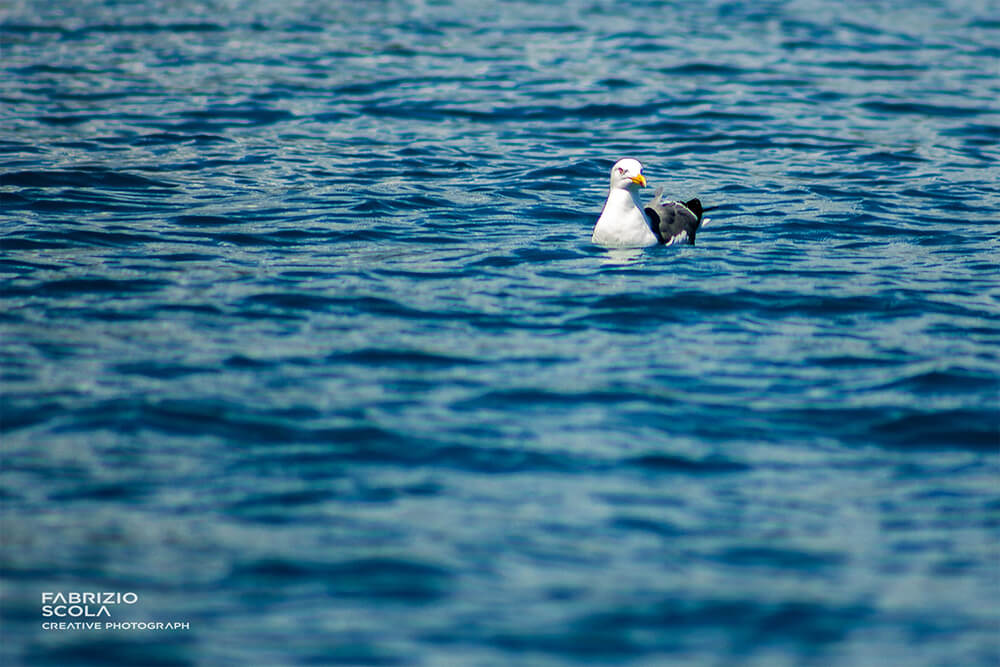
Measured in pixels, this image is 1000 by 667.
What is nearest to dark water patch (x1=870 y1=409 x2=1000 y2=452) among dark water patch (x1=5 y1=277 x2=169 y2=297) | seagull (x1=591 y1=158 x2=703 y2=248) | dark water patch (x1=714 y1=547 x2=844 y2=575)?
dark water patch (x1=714 y1=547 x2=844 y2=575)

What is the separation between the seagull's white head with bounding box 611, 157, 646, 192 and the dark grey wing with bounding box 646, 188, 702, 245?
525 millimetres

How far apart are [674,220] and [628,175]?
0.84 metres

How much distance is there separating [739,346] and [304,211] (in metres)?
5.91

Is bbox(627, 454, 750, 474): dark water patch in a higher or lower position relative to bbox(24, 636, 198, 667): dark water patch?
higher

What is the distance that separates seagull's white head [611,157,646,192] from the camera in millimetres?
12336

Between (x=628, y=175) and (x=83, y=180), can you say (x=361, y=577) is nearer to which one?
(x=628, y=175)

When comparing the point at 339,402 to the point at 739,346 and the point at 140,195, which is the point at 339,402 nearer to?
the point at 739,346

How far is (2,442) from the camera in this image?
26.1 ft

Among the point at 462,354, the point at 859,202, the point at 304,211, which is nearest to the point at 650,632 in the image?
the point at 462,354

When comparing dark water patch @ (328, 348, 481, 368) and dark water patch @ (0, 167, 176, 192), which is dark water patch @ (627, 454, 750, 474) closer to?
dark water patch @ (328, 348, 481, 368)

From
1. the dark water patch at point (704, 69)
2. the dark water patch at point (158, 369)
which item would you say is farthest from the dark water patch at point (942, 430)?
the dark water patch at point (704, 69)

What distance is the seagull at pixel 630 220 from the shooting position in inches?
488

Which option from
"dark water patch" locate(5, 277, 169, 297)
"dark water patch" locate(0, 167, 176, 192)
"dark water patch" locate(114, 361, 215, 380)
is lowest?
"dark water patch" locate(114, 361, 215, 380)

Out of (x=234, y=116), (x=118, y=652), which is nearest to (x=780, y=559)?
(x=118, y=652)
